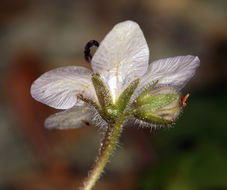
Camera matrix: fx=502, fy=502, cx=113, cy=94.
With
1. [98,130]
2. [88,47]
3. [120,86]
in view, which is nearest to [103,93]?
[120,86]

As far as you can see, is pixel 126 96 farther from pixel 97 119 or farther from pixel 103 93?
pixel 97 119

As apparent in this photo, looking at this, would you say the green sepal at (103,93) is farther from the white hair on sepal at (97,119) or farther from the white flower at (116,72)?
the white hair on sepal at (97,119)

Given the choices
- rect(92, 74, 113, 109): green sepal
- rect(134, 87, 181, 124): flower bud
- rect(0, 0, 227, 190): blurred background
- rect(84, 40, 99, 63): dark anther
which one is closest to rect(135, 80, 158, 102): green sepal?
rect(134, 87, 181, 124): flower bud

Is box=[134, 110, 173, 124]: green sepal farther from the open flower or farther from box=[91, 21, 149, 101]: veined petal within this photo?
box=[91, 21, 149, 101]: veined petal

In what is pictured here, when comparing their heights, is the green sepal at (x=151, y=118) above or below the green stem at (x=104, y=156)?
above

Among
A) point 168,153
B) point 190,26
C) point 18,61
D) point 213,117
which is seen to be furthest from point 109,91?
point 190,26

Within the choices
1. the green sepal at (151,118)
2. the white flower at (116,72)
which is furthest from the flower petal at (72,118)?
the green sepal at (151,118)

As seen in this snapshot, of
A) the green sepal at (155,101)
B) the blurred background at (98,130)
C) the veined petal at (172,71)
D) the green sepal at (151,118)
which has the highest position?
the veined petal at (172,71)
